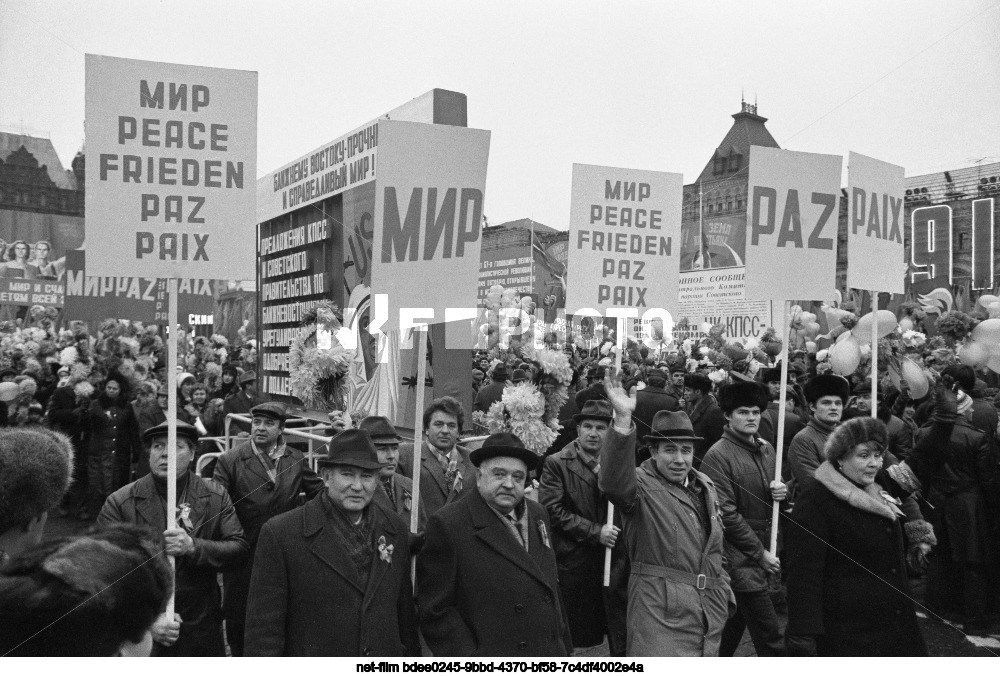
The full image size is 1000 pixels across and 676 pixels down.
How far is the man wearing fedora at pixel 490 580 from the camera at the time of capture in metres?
3.54

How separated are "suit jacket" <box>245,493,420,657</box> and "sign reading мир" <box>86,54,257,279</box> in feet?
4.58

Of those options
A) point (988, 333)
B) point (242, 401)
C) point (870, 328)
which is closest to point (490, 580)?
point (988, 333)

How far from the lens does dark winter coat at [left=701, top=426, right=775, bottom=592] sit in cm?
481

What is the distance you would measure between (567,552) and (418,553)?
147cm

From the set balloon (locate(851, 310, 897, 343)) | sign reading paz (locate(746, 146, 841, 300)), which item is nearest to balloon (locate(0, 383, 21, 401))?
sign reading paz (locate(746, 146, 841, 300))

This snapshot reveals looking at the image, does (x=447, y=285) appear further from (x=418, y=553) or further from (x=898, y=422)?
(x=898, y=422)

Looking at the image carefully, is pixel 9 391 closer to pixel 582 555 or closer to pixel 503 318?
pixel 503 318

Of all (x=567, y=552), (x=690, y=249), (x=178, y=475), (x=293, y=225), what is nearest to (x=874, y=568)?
(x=567, y=552)

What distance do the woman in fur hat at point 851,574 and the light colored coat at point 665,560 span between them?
0.36 m

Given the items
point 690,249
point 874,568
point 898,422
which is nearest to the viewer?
point 874,568

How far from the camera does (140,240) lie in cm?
423

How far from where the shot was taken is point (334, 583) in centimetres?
339

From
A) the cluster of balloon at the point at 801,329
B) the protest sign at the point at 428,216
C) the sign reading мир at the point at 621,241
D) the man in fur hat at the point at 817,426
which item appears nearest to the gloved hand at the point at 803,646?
the man in fur hat at the point at 817,426

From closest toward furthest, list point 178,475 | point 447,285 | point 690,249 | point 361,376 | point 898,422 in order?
1. point 178,475
2. point 447,285
3. point 898,422
4. point 361,376
5. point 690,249
